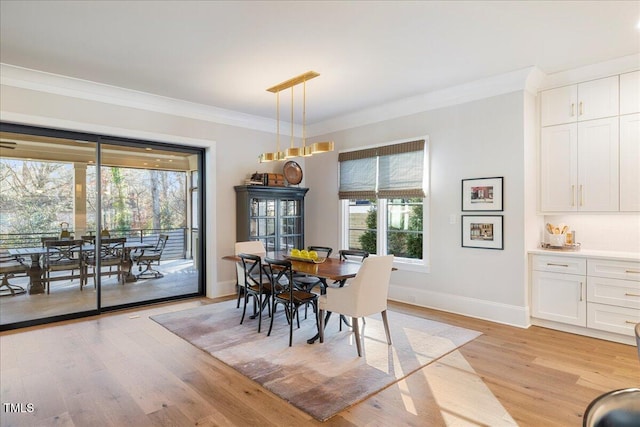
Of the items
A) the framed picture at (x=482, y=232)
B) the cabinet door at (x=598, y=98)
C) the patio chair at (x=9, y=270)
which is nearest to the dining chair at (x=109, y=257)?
the patio chair at (x=9, y=270)

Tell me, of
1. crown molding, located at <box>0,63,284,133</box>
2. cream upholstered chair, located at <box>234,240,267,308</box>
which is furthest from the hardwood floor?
crown molding, located at <box>0,63,284,133</box>

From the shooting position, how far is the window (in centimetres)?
501

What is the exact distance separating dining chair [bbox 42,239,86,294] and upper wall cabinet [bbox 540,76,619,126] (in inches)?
233

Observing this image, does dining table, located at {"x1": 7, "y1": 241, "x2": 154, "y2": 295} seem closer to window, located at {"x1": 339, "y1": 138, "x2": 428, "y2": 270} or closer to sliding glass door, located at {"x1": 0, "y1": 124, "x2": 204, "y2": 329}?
sliding glass door, located at {"x1": 0, "y1": 124, "x2": 204, "y2": 329}

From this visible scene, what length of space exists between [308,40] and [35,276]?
4.15 meters

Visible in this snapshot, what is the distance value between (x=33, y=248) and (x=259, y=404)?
3550 millimetres

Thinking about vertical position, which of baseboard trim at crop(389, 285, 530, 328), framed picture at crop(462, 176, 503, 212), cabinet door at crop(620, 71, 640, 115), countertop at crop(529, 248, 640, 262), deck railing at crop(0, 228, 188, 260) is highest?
cabinet door at crop(620, 71, 640, 115)

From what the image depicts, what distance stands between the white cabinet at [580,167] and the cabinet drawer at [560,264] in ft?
1.91

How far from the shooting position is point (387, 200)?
5.48 m

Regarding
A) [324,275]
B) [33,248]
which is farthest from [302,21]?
[33,248]

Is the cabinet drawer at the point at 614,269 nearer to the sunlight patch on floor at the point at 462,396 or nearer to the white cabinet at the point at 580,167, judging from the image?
the white cabinet at the point at 580,167

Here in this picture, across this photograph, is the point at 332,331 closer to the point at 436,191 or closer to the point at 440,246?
the point at 440,246

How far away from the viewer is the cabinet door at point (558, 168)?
4.01 m

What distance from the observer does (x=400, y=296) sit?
17.0ft
